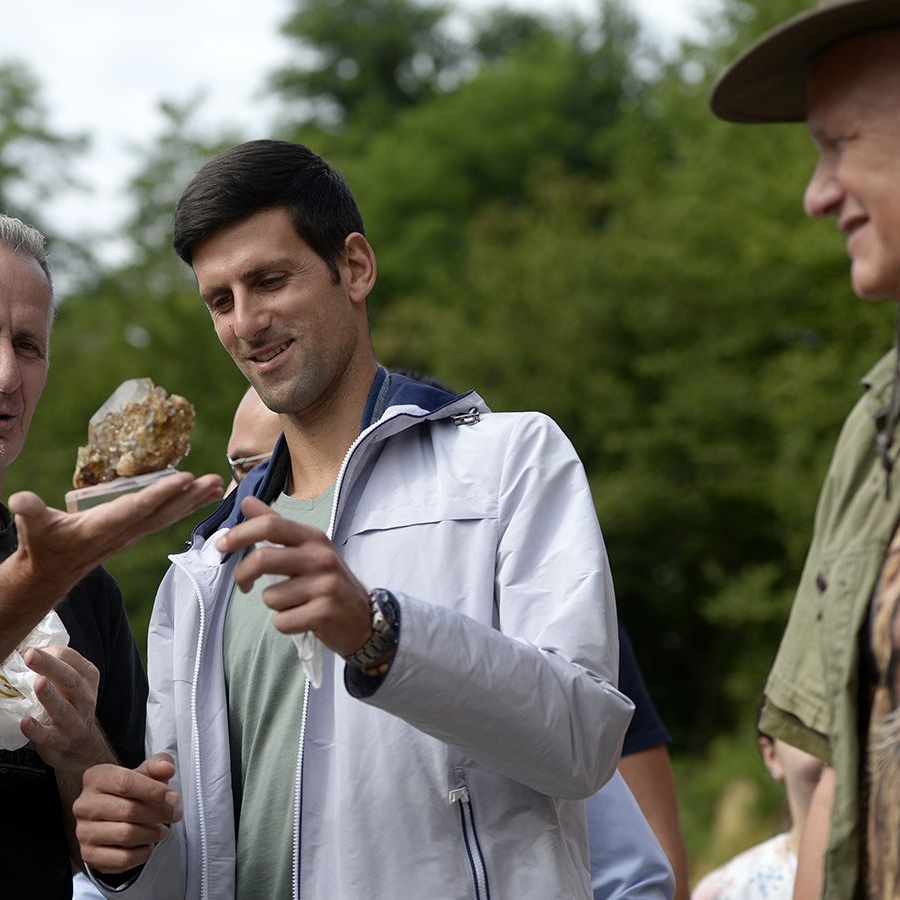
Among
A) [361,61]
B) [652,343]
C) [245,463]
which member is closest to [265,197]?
[245,463]

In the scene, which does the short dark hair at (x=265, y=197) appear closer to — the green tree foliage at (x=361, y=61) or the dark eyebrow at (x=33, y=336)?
the dark eyebrow at (x=33, y=336)

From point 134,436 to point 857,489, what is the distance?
5.30 ft

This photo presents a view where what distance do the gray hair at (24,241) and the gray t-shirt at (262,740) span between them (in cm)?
106

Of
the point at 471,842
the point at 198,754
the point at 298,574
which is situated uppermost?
the point at 298,574

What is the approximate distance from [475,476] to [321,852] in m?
0.87

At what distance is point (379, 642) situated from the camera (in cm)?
290

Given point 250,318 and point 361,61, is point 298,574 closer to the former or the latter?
point 250,318

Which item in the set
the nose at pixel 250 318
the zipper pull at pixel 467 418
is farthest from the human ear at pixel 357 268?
the zipper pull at pixel 467 418

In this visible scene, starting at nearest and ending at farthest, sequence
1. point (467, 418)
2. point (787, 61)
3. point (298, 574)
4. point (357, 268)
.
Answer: point (787, 61) < point (298, 574) < point (467, 418) < point (357, 268)

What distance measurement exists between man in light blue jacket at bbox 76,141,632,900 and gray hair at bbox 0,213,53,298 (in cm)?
46

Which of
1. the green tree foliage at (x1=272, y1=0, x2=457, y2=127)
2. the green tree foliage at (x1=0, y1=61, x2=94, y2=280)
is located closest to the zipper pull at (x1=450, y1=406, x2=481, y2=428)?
the green tree foliage at (x1=0, y1=61, x2=94, y2=280)

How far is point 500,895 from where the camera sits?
3.14m

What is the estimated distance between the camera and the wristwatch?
9.50 ft

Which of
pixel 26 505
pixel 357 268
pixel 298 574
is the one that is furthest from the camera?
pixel 357 268
